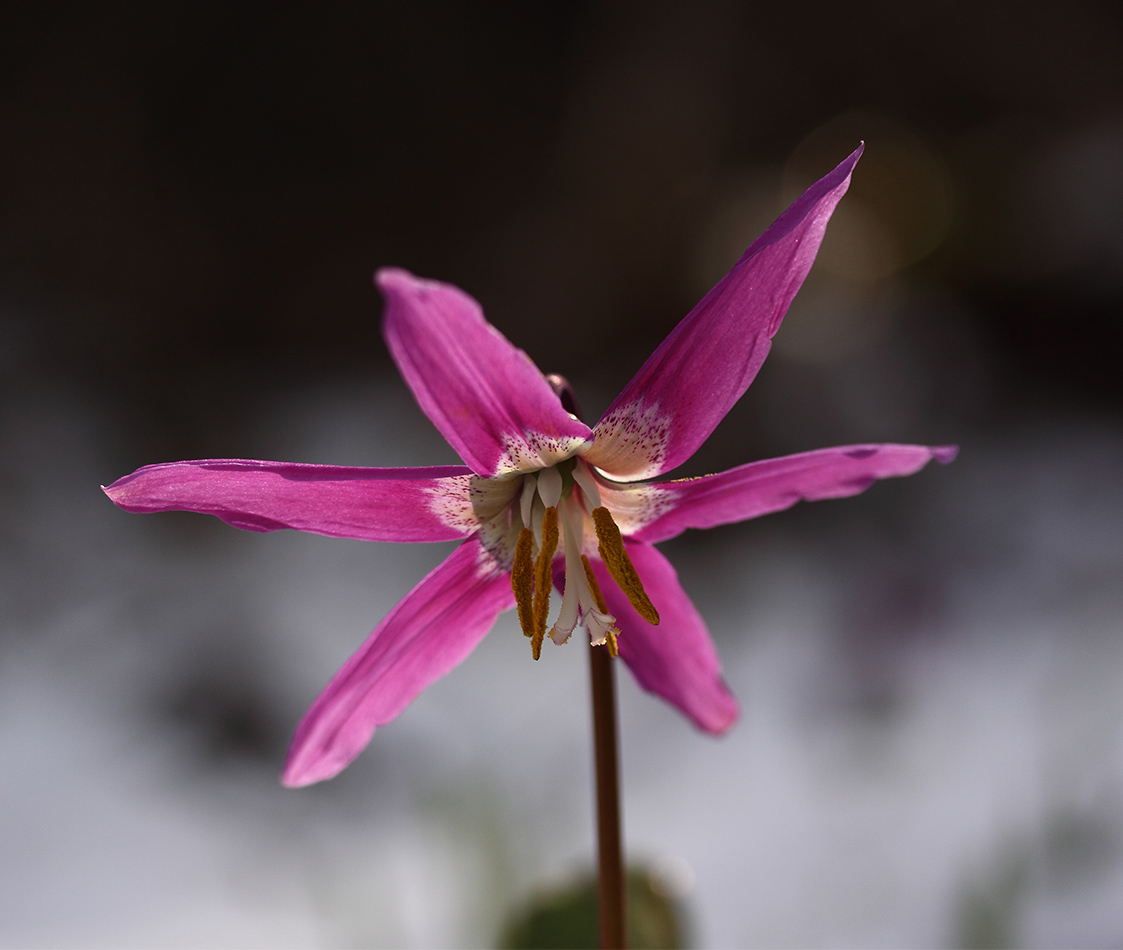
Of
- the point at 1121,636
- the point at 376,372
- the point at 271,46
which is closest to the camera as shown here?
the point at 1121,636

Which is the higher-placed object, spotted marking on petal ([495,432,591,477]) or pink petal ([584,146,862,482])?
pink petal ([584,146,862,482])

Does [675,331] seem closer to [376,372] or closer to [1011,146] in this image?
[376,372]

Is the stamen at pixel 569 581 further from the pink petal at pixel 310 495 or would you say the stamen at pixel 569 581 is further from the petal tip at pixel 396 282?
the petal tip at pixel 396 282

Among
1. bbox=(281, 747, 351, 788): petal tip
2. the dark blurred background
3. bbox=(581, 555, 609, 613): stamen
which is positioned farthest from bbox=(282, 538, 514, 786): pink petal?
the dark blurred background

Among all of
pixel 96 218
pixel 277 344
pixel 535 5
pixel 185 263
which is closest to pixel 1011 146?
pixel 535 5

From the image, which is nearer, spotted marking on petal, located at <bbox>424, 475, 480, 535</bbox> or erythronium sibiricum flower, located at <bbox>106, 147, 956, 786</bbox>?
erythronium sibiricum flower, located at <bbox>106, 147, 956, 786</bbox>

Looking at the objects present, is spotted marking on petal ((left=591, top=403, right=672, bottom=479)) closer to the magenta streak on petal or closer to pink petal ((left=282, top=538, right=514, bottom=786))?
the magenta streak on petal

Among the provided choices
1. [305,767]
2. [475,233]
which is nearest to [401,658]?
[305,767]

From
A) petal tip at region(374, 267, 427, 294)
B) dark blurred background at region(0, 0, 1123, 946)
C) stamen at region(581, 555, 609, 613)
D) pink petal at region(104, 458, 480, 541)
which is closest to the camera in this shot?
petal tip at region(374, 267, 427, 294)
